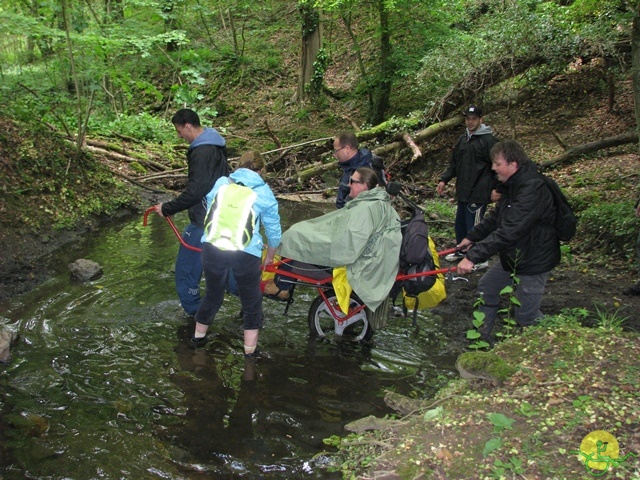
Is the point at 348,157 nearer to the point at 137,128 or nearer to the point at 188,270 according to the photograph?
the point at 188,270

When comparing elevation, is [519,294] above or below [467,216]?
below

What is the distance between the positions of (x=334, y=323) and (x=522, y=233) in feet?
7.79

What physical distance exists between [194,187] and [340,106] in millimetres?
14482

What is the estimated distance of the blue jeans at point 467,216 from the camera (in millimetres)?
7637

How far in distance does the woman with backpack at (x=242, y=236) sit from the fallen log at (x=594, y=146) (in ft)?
25.5

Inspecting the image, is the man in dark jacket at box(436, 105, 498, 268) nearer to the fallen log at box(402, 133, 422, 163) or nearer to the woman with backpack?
the woman with backpack

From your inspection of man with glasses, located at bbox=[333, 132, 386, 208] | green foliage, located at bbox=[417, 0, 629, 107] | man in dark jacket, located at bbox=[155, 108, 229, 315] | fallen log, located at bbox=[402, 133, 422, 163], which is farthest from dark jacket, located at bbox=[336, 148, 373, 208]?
green foliage, located at bbox=[417, 0, 629, 107]

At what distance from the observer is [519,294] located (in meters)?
5.29

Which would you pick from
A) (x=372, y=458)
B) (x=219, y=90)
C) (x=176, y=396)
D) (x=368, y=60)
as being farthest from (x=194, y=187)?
(x=219, y=90)

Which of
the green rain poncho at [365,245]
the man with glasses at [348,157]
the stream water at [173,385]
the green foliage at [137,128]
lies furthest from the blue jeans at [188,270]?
the green foliage at [137,128]

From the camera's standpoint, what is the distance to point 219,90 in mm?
22641

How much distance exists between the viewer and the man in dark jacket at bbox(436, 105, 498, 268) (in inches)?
290

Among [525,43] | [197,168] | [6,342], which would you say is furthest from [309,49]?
[6,342]

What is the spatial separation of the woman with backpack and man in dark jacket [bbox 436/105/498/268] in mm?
3536
